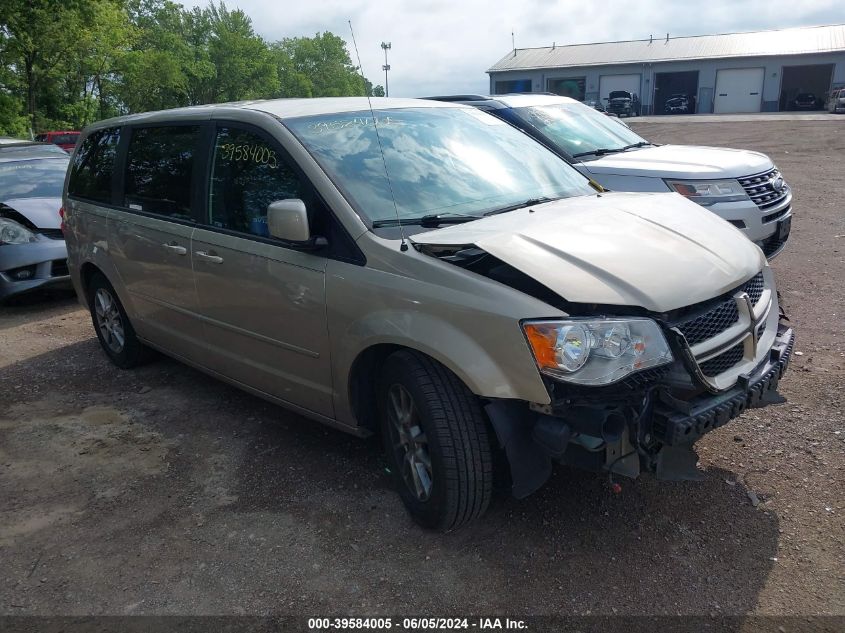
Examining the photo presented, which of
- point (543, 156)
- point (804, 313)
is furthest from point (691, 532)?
A: point (804, 313)

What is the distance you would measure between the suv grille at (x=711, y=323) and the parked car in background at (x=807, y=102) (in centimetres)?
5028

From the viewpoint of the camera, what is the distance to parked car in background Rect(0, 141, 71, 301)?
7.27 metres

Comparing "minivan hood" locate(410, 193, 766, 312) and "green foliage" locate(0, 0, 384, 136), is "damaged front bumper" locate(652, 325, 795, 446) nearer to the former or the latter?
"minivan hood" locate(410, 193, 766, 312)

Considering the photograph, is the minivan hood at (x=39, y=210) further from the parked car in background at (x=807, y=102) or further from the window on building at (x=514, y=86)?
the window on building at (x=514, y=86)

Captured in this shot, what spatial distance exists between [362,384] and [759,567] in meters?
1.84

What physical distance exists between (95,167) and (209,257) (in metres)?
2.04

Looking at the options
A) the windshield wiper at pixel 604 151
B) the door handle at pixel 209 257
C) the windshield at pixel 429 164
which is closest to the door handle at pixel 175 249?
the door handle at pixel 209 257

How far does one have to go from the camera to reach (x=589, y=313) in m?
2.62

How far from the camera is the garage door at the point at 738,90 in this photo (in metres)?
48.8

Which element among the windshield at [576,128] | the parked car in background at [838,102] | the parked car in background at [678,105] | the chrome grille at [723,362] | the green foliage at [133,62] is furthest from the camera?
the parked car in background at [678,105]

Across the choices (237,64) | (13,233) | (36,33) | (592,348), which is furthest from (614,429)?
(237,64)

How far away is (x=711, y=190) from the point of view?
20.4 ft

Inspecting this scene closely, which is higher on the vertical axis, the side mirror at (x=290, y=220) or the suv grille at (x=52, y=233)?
the side mirror at (x=290, y=220)

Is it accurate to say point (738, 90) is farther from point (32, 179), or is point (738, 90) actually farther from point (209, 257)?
point (209, 257)
